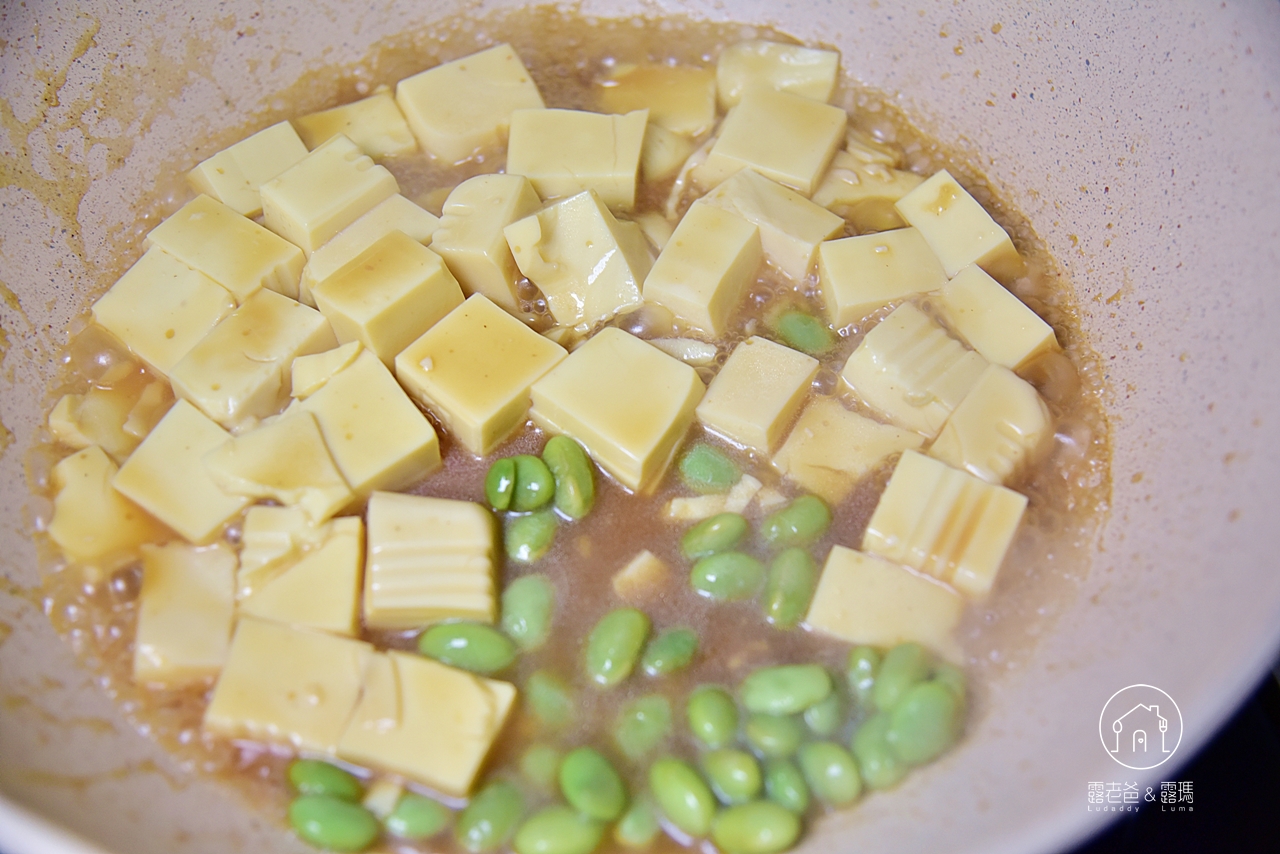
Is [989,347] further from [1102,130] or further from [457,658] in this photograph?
[457,658]

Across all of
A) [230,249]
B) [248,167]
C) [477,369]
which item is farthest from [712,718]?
[248,167]

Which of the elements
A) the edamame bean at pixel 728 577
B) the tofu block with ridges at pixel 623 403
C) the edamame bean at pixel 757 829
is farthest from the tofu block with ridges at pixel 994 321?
the edamame bean at pixel 757 829

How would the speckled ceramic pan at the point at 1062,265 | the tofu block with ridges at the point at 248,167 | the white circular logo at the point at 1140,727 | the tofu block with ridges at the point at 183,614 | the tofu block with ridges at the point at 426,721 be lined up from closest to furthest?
the white circular logo at the point at 1140,727 → the speckled ceramic pan at the point at 1062,265 → the tofu block with ridges at the point at 426,721 → the tofu block with ridges at the point at 183,614 → the tofu block with ridges at the point at 248,167

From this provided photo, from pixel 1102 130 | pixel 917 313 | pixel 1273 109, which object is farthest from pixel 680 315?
pixel 1273 109

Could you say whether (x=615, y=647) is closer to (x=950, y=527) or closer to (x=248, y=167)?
(x=950, y=527)

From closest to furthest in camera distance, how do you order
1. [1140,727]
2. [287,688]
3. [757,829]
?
[1140,727] < [757,829] < [287,688]

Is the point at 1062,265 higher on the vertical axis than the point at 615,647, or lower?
higher

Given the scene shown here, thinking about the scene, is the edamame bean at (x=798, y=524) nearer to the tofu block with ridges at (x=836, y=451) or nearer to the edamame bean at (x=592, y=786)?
the tofu block with ridges at (x=836, y=451)

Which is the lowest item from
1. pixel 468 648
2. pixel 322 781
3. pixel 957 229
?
pixel 322 781
